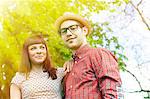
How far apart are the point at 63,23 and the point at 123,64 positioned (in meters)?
8.70

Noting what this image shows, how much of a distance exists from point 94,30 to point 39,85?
28.5 ft

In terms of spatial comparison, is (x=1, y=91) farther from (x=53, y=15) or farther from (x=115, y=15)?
(x=115, y=15)

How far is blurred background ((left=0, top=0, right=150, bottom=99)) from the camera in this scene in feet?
35.3

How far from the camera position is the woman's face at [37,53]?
364cm

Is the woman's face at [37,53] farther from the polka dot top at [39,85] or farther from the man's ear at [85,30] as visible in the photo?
the man's ear at [85,30]

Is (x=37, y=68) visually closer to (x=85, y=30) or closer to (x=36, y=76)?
(x=36, y=76)

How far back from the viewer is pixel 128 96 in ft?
44.1

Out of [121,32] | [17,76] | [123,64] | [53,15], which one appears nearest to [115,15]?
[121,32]

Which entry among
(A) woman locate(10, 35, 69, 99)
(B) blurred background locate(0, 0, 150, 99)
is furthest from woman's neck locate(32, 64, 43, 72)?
(B) blurred background locate(0, 0, 150, 99)

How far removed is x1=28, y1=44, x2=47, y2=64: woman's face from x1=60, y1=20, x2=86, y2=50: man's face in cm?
25

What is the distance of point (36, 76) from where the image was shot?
12.2 ft

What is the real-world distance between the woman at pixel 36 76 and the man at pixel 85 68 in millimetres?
180

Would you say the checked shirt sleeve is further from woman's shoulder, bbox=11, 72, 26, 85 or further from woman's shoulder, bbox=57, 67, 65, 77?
woman's shoulder, bbox=11, 72, 26, 85

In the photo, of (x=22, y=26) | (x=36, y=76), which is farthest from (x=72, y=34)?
(x=22, y=26)
